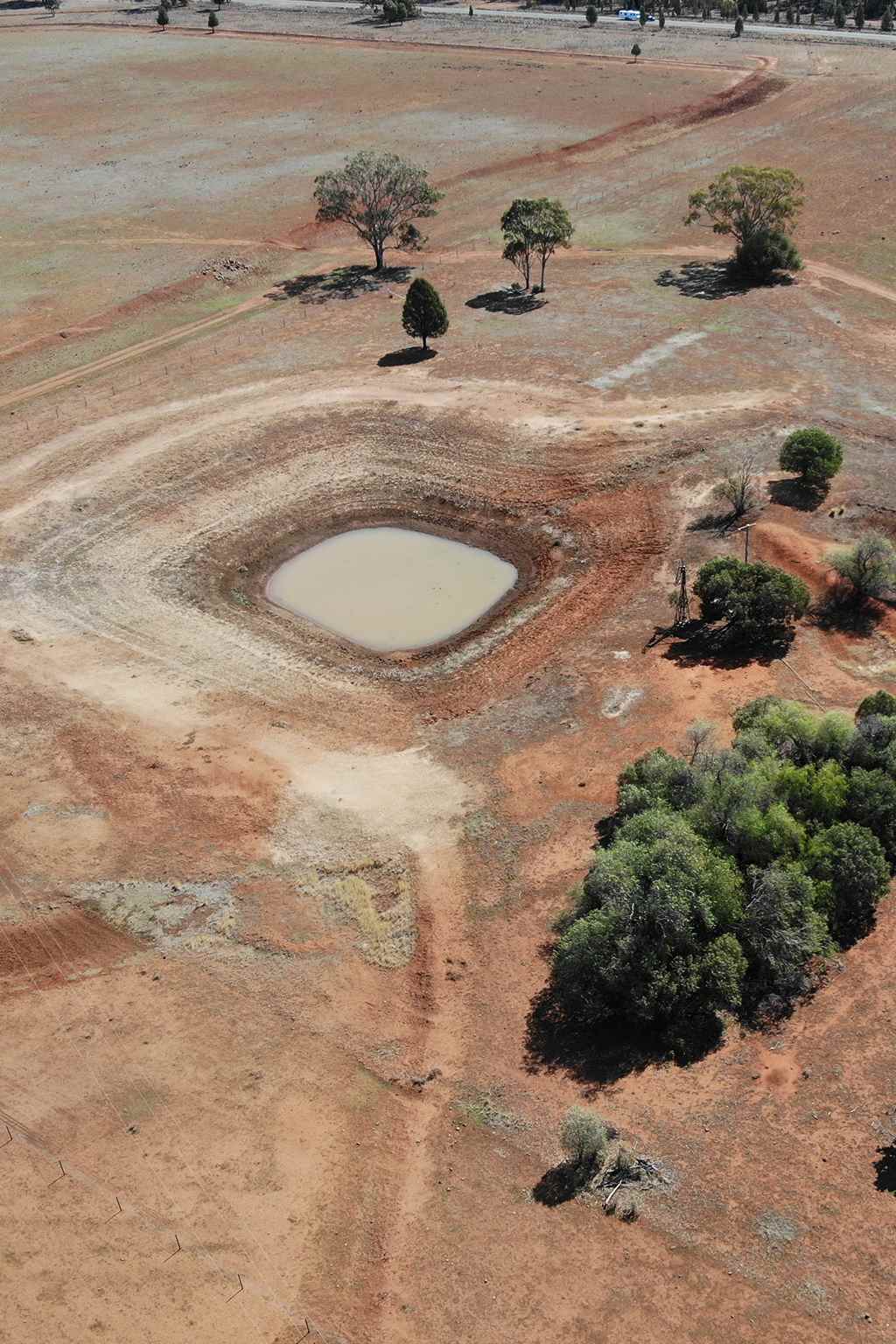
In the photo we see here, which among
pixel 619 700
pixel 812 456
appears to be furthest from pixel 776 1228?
pixel 812 456

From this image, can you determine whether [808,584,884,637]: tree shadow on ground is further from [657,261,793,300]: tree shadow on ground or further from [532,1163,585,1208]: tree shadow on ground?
[657,261,793,300]: tree shadow on ground

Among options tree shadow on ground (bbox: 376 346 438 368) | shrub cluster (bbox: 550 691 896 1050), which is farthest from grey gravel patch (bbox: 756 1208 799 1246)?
tree shadow on ground (bbox: 376 346 438 368)

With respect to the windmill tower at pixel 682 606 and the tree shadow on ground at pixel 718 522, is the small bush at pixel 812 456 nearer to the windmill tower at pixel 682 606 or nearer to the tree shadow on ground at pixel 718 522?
the tree shadow on ground at pixel 718 522

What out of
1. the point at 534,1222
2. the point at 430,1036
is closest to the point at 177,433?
the point at 430,1036

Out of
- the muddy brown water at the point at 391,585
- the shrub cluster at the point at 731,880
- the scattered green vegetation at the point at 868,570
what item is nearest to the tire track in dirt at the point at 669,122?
the muddy brown water at the point at 391,585

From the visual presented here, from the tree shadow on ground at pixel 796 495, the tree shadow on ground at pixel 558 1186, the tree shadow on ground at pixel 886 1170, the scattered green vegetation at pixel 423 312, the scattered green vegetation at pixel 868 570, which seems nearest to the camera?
the tree shadow on ground at pixel 886 1170

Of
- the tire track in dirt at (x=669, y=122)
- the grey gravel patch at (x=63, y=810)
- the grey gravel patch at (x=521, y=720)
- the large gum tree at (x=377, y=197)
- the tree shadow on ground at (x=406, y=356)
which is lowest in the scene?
the grey gravel patch at (x=63, y=810)
